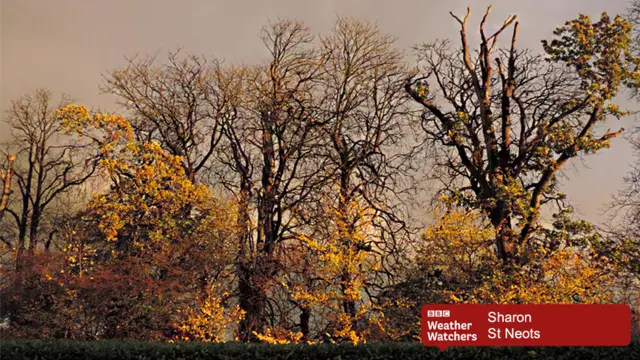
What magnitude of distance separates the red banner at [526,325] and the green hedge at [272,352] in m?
0.16

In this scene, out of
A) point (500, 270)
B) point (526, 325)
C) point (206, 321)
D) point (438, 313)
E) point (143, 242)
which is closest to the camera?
point (526, 325)

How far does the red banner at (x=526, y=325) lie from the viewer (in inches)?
427

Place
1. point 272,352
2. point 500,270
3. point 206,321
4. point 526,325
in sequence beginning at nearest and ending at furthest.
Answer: point 272,352, point 526,325, point 500,270, point 206,321

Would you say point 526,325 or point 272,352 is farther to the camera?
point 526,325

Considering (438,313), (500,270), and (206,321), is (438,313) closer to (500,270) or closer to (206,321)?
(500,270)

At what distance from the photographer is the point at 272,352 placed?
36.1 ft

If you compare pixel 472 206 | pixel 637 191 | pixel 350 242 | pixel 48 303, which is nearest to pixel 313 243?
pixel 350 242

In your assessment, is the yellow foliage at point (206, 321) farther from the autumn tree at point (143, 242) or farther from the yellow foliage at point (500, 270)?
the yellow foliage at point (500, 270)

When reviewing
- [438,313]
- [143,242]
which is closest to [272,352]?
[438,313]

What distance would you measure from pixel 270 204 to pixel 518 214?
708 centimetres

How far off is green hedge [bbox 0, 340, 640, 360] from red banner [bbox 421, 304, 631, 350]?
0.16m

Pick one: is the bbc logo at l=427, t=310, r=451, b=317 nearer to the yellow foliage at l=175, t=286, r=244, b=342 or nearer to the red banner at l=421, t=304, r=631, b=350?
the red banner at l=421, t=304, r=631, b=350

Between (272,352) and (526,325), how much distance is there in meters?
4.86

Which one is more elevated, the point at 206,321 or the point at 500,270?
the point at 500,270
